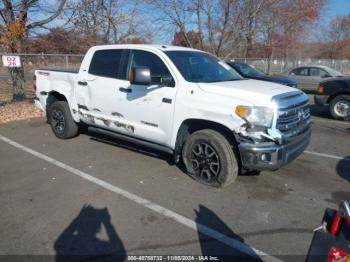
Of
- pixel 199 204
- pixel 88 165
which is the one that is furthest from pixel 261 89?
pixel 88 165

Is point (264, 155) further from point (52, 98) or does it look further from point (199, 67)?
point (52, 98)

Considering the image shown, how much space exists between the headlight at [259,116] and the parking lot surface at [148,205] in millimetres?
1013

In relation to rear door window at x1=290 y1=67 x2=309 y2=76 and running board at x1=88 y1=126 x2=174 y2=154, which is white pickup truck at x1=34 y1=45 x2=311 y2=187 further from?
rear door window at x1=290 y1=67 x2=309 y2=76

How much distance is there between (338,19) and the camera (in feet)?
181

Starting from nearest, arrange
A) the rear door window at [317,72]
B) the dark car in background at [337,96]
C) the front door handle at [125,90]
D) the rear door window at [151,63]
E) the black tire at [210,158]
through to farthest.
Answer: the black tire at [210,158] < the rear door window at [151,63] < the front door handle at [125,90] < the dark car in background at [337,96] < the rear door window at [317,72]

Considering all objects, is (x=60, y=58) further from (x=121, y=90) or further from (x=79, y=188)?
(x=79, y=188)

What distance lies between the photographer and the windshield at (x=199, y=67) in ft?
16.4

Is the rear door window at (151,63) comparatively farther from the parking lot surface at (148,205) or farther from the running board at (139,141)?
the parking lot surface at (148,205)

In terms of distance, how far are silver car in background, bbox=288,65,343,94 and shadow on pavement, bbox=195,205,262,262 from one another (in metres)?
13.7

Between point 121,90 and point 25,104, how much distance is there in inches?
272

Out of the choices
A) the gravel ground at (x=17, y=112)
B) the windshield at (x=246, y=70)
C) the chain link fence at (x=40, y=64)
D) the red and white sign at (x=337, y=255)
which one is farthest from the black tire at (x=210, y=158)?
the windshield at (x=246, y=70)

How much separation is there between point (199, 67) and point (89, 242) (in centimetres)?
318

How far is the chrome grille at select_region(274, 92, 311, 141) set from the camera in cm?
420

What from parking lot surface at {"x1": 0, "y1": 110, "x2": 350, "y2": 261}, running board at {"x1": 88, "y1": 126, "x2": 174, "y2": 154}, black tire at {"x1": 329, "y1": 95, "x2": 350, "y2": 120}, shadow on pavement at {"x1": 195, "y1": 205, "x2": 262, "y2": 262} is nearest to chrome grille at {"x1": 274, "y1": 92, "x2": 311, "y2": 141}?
parking lot surface at {"x1": 0, "y1": 110, "x2": 350, "y2": 261}
